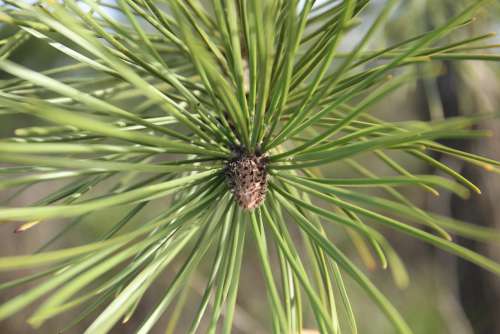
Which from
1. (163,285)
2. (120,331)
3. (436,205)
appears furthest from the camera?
(120,331)

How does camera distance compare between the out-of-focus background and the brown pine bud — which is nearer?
the brown pine bud

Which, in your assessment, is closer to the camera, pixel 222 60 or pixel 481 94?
pixel 222 60

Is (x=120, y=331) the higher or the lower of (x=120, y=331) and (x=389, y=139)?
the lower

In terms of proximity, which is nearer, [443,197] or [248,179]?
[248,179]

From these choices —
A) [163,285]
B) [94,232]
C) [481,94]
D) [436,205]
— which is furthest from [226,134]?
[163,285]

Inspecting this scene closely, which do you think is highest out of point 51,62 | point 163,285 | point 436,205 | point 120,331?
point 51,62

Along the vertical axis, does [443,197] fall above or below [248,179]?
below

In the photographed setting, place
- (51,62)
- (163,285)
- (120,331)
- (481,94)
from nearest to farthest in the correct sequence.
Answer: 1. (481,94)
2. (51,62)
3. (163,285)
4. (120,331)

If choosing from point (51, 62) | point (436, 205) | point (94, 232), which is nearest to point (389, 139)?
point (436, 205)

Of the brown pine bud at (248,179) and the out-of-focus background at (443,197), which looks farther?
the out-of-focus background at (443,197)

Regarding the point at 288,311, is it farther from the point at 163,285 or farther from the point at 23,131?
the point at 163,285
